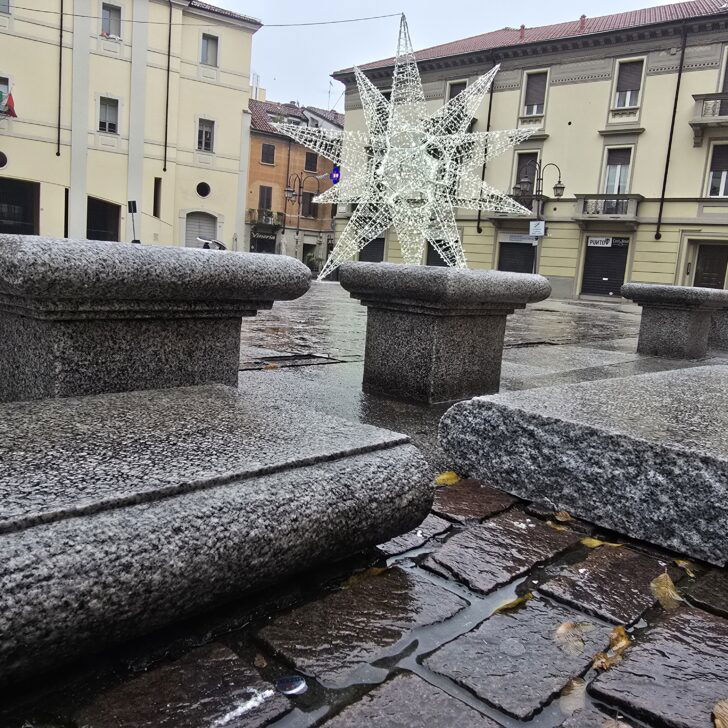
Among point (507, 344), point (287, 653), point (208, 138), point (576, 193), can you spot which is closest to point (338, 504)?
point (287, 653)

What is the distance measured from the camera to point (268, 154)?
46.4 m

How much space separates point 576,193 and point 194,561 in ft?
99.8

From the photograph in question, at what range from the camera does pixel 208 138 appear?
32.8 m

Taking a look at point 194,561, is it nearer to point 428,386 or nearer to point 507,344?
point 428,386

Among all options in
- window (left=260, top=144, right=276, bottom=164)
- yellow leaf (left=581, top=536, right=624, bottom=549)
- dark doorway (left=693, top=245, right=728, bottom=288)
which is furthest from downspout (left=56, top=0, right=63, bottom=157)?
yellow leaf (left=581, top=536, right=624, bottom=549)

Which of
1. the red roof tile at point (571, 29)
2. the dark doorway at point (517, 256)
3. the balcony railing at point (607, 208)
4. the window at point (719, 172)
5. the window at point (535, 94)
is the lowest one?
the dark doorway at point (517, 256)

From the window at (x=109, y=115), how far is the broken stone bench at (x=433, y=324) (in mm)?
29105

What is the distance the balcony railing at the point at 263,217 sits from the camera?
4612 cm

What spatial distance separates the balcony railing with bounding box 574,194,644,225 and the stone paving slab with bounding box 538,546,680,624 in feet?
92.2

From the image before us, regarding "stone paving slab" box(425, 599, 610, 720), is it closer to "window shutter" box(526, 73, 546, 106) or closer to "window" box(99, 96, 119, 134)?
"window" box(99, 96, 119, 134)

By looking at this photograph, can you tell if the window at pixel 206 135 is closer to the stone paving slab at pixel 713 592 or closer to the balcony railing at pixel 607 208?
the balcony railing at pixel 607 208

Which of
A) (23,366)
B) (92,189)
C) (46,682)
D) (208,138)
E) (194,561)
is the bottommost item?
(46,682)

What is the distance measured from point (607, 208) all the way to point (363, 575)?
96.1 feet

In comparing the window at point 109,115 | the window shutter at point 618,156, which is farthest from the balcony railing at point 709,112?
the window at point 109,115
